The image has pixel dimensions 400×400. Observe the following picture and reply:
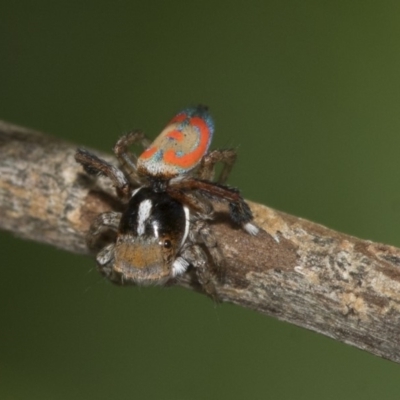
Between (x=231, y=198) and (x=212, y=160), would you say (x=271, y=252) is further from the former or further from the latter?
(x=212, y=160)

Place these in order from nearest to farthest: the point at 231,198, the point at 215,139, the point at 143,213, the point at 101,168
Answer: the point at 231,198 → the point at 143,213 → the point at 101,168 → the point at 215,139

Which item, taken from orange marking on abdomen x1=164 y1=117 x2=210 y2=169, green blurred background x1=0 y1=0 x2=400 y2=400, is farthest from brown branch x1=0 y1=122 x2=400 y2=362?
green blurred background x1=0 y1=0 x2=400 y2=400

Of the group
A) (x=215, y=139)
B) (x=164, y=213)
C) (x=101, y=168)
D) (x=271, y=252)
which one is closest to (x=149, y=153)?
(x=101, y=168)

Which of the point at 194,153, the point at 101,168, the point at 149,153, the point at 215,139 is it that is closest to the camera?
the point at 101,168

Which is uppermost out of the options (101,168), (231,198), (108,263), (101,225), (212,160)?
(212,160)

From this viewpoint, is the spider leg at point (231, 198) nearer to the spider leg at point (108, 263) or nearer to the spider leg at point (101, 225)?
the spider leg at point (101, 225)

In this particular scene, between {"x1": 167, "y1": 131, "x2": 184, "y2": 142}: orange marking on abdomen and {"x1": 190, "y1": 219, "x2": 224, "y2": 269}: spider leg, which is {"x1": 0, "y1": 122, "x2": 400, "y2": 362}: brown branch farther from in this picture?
→ {"x1": 167, "y1": 131, "x2": 184, "y2": 142}: orange marking on abdomen
